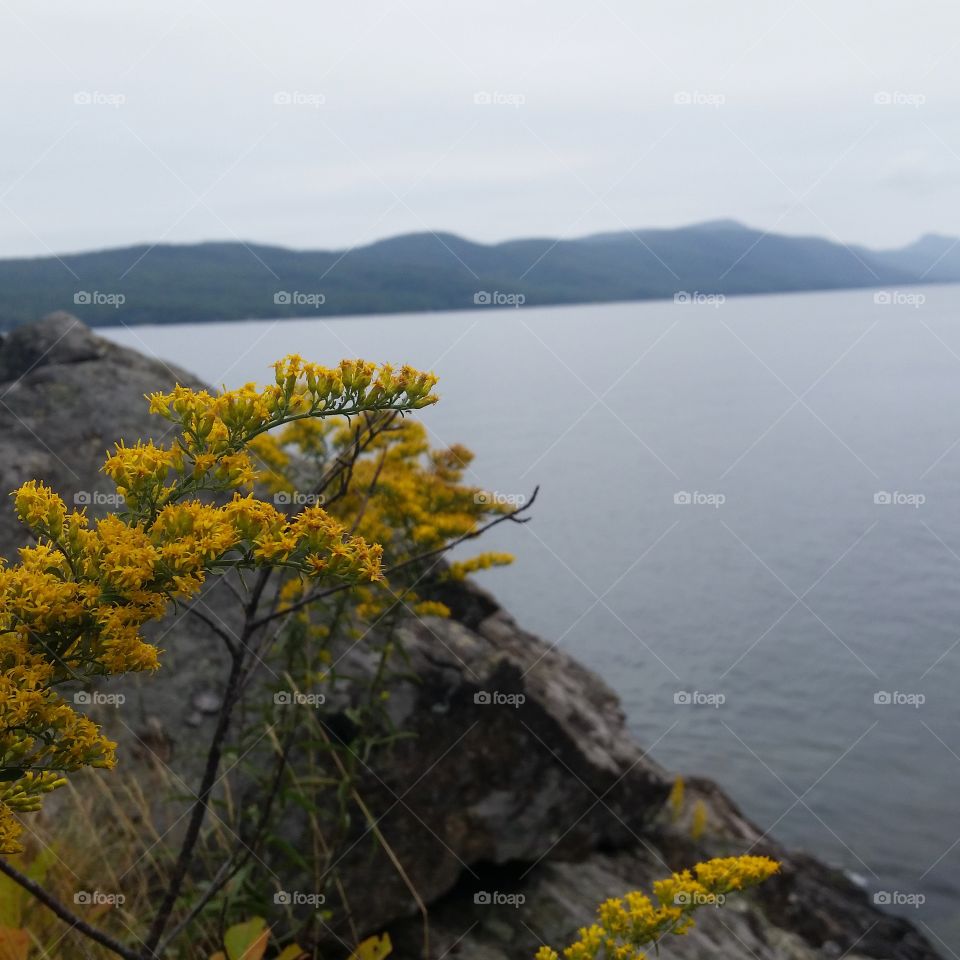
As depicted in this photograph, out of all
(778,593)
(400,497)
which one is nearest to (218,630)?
(400,497)

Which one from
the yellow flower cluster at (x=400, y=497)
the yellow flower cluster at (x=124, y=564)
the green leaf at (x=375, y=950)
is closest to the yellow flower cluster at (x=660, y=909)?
the green leaf at (x=375, y=950)

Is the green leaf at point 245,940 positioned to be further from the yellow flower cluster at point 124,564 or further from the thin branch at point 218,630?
the yellow flower cluster at point 124,564

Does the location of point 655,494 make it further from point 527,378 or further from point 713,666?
point 527,378

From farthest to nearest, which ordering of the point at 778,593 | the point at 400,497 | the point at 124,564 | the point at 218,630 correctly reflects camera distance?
the point at 778,593
the point at 400,497
the point at 218,630
the point at 124,564

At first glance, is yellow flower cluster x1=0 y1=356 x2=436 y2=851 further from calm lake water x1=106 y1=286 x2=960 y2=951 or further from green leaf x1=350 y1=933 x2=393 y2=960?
calm lake water x1=106 y1=286 x2=960 y2=951

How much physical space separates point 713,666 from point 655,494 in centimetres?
1140

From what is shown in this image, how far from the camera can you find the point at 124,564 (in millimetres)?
1875

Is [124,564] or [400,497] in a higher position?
[124,564]

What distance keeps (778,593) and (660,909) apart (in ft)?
55.5

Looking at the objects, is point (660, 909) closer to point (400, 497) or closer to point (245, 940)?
point (245, 940)

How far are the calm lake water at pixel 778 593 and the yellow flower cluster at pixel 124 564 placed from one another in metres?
10.7

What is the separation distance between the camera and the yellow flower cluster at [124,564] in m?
1.86

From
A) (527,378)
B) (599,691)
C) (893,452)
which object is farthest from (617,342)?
(599,691)

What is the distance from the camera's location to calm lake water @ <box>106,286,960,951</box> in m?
12.5
